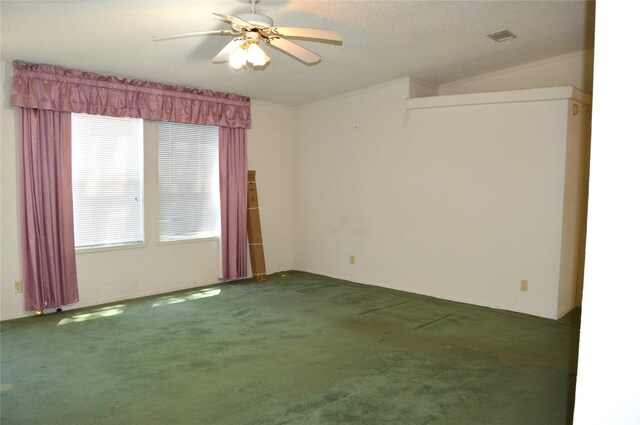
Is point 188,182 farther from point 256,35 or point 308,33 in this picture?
point 308,33

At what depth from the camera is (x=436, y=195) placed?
17.0 ft

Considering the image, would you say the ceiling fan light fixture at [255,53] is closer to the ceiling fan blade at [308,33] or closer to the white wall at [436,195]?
the ceiling fan blade at [308,33]

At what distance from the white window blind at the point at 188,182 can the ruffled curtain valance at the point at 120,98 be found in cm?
22

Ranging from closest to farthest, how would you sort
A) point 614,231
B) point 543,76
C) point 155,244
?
point 614,231 → point 543,76 → point 155,244

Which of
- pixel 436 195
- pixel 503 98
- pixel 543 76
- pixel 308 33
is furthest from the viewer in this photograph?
pixel 436 195

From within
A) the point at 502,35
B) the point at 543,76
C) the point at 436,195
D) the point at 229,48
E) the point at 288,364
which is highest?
the point at 502,35

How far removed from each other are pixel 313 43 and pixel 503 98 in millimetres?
2083

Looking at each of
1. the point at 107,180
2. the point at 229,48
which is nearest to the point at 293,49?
the point at 229,48

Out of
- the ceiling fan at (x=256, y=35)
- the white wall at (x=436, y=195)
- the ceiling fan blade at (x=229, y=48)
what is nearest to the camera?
the ceiling fan at (x=256, y=35)

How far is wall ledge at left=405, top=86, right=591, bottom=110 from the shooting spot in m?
4.22

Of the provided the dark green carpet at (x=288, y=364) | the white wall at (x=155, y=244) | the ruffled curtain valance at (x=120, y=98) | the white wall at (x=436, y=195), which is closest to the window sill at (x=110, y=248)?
the white wall at (x=155, y=244)

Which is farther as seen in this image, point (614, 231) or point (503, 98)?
point (503, 98)

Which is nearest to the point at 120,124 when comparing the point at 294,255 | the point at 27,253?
the point at 27,253

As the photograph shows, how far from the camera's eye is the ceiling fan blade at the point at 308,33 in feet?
9.42
